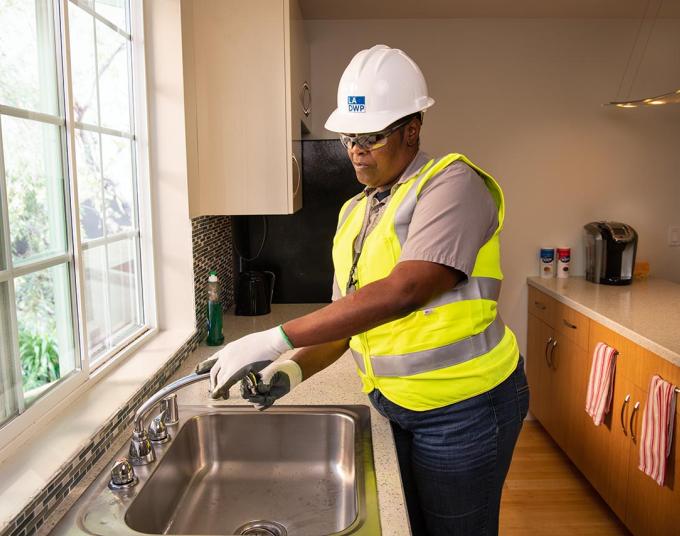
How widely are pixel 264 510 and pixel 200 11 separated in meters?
1.56

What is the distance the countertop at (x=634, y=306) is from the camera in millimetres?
2381

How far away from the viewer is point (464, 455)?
1.33m

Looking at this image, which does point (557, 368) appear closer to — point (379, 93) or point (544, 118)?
point (544, 118)

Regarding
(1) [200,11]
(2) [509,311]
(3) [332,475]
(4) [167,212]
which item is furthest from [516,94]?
(3) [332,475]

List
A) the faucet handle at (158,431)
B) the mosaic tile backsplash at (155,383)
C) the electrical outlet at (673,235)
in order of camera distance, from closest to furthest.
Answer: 1. the mosaic tile backsplash at (155,383)
2. the faucet handle at (158,431)
3. the electrical outlet at (673,235)

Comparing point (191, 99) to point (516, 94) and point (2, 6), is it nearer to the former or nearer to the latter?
point (2, 6)

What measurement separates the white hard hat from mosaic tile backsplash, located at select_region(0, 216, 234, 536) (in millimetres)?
797

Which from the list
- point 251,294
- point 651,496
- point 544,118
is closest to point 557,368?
point 651,496

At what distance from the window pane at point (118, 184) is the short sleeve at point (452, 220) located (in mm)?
934

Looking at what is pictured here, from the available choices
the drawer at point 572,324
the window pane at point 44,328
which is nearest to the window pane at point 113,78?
the window pane at point 44,328

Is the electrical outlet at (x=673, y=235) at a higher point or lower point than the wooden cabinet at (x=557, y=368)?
higher

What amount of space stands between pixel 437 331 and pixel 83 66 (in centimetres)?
109

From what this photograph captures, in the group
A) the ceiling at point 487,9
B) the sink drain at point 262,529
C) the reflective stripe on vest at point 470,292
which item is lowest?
the sink drain at point 262,529

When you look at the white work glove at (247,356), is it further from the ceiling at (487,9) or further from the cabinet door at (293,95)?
the ceiling at (487,9)
